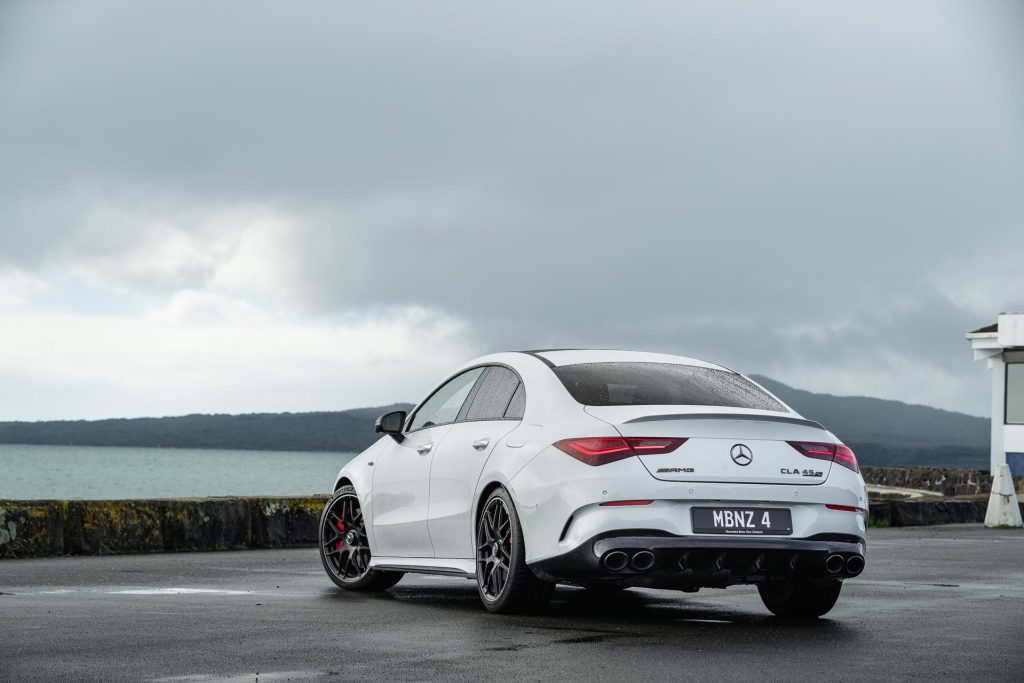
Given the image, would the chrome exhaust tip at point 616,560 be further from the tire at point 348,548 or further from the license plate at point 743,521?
the tire at point 348,548

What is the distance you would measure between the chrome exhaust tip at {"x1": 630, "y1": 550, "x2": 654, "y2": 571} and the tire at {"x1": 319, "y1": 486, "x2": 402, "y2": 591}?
274cm

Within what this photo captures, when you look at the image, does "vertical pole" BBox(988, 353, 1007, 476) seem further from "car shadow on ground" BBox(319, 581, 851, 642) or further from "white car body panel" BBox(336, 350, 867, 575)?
"white car body panel" BBox(336, 350, 867, 575)

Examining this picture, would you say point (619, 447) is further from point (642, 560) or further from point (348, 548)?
point (348, 548)

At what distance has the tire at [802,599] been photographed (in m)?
8.03

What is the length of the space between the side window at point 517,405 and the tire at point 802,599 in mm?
1767

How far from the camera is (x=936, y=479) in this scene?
1988 inches

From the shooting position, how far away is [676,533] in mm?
7277

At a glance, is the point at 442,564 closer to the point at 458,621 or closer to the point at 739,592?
the point at 458,621

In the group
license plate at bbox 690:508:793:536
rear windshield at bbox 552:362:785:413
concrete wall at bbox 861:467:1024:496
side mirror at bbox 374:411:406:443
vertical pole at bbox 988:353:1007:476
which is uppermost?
vertical pole at bbox 988:353:1007:476

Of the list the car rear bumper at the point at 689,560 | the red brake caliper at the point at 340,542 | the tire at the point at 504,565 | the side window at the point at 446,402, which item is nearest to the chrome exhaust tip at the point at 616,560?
the car rear bumper at the point at 689,560

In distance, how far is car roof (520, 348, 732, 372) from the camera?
8.51 m

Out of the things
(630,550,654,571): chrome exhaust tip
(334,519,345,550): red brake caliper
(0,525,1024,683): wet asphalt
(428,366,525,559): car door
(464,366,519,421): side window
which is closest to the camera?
(0,525,1024,683): wet asphalt

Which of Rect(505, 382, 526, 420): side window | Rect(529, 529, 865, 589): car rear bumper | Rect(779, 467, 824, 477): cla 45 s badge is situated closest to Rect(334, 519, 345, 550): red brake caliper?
Rect(505, 382, 526, 420): side window

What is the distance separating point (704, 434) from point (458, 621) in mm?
1619
